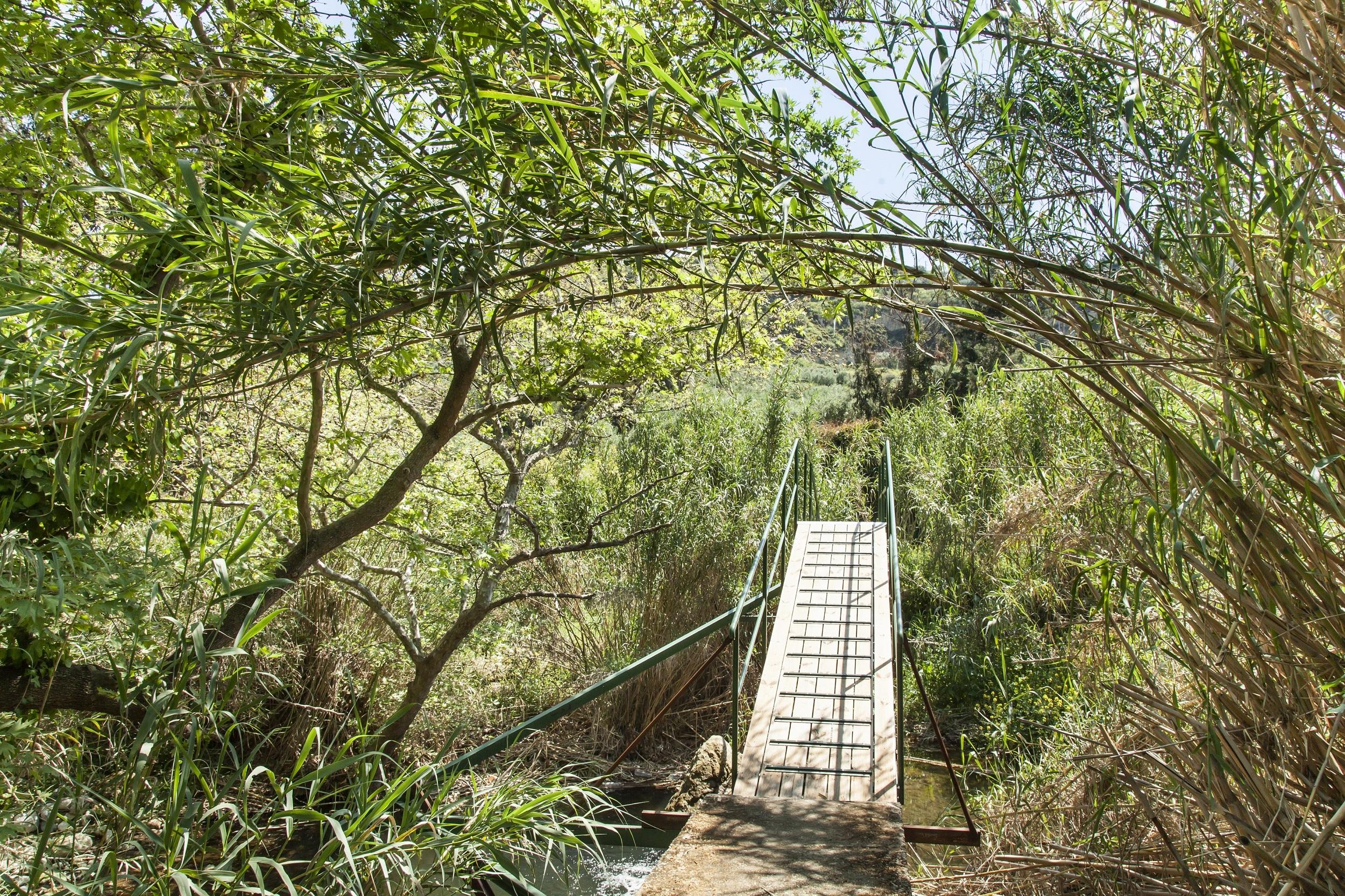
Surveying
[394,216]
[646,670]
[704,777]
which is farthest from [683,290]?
[704,777]

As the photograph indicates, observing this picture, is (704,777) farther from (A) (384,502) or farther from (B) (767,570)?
(A) (384,502)

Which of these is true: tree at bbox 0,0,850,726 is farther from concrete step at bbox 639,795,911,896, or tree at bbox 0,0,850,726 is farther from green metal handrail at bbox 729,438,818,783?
green metal handrail at bbox 729,438,818,783

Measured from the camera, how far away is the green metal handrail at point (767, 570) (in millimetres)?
3316

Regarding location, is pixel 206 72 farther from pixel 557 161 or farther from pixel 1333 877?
pixel 1333 877

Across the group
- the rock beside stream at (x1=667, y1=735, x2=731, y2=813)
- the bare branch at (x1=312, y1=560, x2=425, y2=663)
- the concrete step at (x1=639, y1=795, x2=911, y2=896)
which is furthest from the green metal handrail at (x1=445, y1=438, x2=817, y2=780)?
the bare branch at (x1=312, y1=560, x2=425, y2=663)

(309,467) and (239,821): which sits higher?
(309,467)

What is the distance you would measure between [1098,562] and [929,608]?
7633mm

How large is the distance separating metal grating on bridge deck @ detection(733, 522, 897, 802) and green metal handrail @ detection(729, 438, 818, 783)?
13 cm

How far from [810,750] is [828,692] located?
603mm

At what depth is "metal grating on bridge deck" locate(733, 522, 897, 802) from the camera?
334 cm

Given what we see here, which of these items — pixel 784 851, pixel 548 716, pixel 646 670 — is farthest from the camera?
pixel 646 670

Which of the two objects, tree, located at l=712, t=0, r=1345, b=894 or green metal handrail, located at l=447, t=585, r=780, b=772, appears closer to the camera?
tree, located at l=712, t=0, r=1345, b=894

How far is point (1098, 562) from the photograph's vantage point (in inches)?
83.8

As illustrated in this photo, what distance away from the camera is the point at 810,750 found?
3551 millimetres
